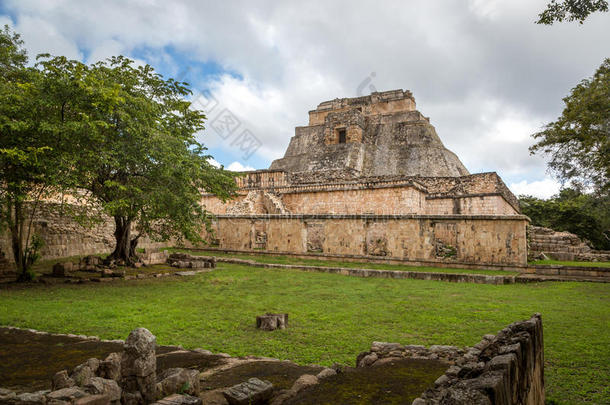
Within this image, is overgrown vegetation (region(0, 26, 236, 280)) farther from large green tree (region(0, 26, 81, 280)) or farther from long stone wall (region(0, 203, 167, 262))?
long stone wall (region(0, 203, 167, 262))

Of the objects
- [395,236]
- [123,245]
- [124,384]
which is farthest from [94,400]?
[395,236]

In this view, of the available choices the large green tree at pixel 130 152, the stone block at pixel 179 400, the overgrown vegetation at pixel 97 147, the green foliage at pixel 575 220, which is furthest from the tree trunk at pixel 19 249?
the green foliage at pixel 575 220

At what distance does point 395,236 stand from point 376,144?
57.9 feet

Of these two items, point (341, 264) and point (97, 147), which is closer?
point (97, 147)

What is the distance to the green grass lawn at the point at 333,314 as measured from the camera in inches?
151

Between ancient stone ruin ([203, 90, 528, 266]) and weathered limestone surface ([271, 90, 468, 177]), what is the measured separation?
0.29ft

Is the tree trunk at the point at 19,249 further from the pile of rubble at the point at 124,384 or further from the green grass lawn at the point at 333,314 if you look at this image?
the pile of rubble at the point at 124,384

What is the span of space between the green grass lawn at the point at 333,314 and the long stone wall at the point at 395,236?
2815mm

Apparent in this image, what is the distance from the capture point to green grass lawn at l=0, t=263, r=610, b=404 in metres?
3.83

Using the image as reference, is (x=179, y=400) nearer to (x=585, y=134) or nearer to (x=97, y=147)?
(x=97, y=147)

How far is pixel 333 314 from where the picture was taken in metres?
5.61

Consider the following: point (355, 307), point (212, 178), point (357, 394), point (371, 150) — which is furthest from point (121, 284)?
point (371, 150)

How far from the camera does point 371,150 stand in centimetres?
2870

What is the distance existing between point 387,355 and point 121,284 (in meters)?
7.30
